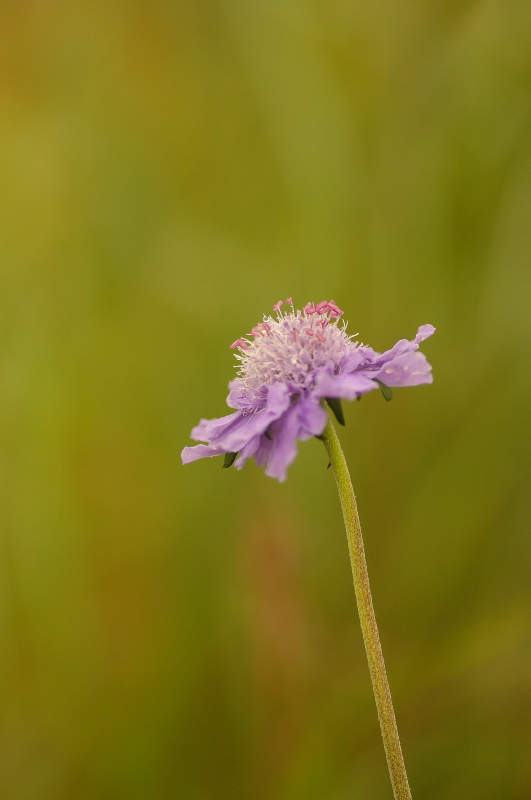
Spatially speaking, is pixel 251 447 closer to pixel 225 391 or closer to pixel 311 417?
pixel 311 417

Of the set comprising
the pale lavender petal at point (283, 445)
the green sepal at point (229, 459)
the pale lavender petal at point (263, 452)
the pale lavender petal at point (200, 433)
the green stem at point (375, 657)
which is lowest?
the green stem at point (375, 657)

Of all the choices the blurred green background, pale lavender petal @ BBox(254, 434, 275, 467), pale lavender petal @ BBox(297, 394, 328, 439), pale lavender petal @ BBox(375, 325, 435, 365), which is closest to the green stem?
pale lavender petal @ BBox(297, 394, 328, 439)

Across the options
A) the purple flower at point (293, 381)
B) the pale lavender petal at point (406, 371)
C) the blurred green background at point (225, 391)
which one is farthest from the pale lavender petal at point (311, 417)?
the blurred green background at point (225, 391)

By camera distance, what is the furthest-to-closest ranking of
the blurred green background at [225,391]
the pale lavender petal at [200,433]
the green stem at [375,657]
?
the blurred green background at [225,391]
the pale lavender petal at [200,433]
the green stem at [375,657]

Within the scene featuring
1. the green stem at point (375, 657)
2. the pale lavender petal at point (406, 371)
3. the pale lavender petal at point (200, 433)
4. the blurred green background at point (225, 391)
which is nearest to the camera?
the green stem at point (375, 657)

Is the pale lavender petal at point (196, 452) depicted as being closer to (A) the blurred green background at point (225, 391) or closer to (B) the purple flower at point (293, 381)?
(B) the purple flower at point (293, 381)

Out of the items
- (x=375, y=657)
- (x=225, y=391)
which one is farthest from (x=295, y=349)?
(x=225, y=391)

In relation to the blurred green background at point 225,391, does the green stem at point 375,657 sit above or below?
below

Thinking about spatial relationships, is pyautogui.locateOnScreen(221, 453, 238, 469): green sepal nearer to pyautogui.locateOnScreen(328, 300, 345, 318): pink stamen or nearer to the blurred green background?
pyautogui.locateOnScreen(328, 300, 345, 318): pink stamen
